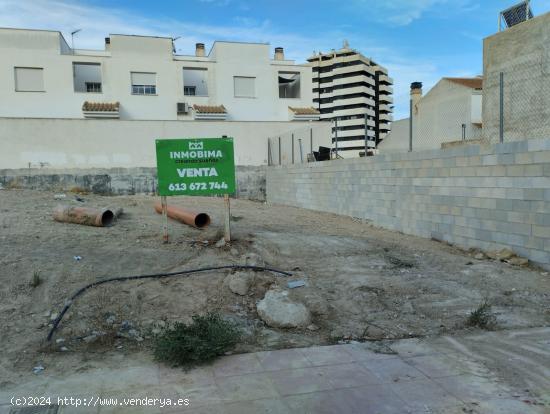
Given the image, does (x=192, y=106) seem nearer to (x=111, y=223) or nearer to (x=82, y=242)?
(x=111, y=223)

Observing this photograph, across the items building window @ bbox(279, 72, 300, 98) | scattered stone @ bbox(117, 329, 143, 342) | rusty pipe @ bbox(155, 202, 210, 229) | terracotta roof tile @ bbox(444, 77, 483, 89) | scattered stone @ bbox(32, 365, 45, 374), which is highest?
building window @ bbox(279, 72, 300, 98)

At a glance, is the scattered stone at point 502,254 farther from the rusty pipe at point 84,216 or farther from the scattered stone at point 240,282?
the rusty pipe at point 84,216

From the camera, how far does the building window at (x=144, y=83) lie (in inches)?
1072

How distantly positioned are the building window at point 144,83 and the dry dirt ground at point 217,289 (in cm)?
2039

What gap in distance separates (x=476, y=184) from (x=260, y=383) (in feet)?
19.7

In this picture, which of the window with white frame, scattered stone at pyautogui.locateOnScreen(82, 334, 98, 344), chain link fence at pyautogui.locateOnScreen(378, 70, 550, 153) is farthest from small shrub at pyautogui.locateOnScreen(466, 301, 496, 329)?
the window with white frame

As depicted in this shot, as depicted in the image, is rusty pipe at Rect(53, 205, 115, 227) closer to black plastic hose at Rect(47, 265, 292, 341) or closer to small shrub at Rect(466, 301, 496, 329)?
black plastic hose at Rect(47, 265, 292, 341)

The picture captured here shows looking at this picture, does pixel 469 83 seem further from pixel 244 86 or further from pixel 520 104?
pixel 520 104

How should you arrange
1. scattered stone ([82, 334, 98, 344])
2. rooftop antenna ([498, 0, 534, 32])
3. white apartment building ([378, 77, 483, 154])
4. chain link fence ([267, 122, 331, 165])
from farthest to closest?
chain link fence ([267, 122, 331, 165]) → rooftop antenna ([498, 0, 534, 32]) → white apartment building ([378, 77, 483, 154]) → scattered stone ([82, 334, 98, 344])

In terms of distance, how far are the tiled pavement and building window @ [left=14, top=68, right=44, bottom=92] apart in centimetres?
2559

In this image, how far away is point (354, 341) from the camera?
4.46m

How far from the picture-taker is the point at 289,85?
31.6m

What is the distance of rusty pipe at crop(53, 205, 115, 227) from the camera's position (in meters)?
8.38

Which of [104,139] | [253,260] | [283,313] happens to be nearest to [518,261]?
[253,260]
